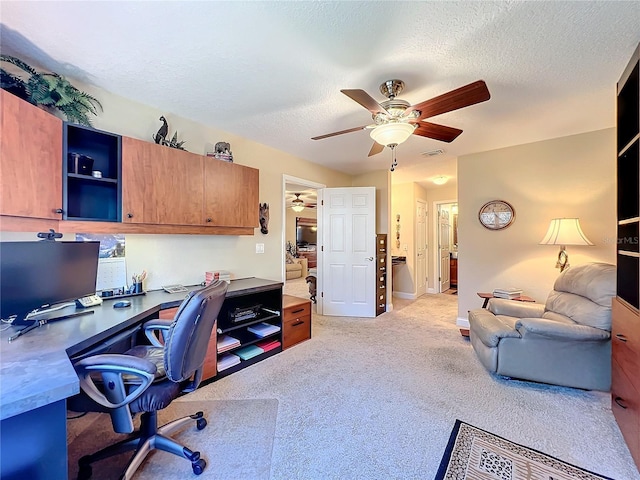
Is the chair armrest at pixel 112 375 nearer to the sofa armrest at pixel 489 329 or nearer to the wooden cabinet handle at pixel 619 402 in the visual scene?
the sofa armrest at pixel 489 329

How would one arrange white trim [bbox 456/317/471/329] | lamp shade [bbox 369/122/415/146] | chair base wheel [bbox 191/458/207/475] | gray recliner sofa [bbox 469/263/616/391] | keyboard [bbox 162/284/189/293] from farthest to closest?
white trim [bbox 456/317/471/329] → keyboard [bbox 162/284/189/293] → gray recliner sofa [bbox 469/263/616/391] → lamp shade [bbox 369/122/415/146] → chair base wheel [bbox 191/458/207/475]

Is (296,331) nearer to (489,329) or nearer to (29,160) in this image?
(489,329)

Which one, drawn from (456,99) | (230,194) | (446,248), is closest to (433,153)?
(456,99)

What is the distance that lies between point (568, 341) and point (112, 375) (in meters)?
3.10

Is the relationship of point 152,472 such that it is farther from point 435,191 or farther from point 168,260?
point 435,191

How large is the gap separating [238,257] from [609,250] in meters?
4.12

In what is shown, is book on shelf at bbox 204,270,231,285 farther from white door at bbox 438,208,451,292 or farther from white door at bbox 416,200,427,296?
white door at bbox 438,208,451,292

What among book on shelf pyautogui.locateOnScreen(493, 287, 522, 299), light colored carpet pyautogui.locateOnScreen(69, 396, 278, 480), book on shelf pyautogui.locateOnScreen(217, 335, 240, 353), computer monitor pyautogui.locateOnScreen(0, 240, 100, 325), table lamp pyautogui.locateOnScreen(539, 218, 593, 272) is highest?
table lamp pyautogui.locateOnScreen(539, 218, 593, 272)

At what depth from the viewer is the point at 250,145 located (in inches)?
132

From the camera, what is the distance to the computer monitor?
4.77 ft

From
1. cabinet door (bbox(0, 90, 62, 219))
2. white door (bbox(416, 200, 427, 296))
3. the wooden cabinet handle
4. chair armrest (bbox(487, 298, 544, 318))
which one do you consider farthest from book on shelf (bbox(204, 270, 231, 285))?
white door (bbox(416, 200, 427, 296))

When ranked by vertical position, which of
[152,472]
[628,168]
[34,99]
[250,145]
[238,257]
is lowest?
[152,472]

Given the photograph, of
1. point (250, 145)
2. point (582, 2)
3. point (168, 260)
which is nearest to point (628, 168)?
point (582, 2)

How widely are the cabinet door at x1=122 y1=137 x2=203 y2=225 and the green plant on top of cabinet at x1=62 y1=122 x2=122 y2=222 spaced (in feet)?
0.21
